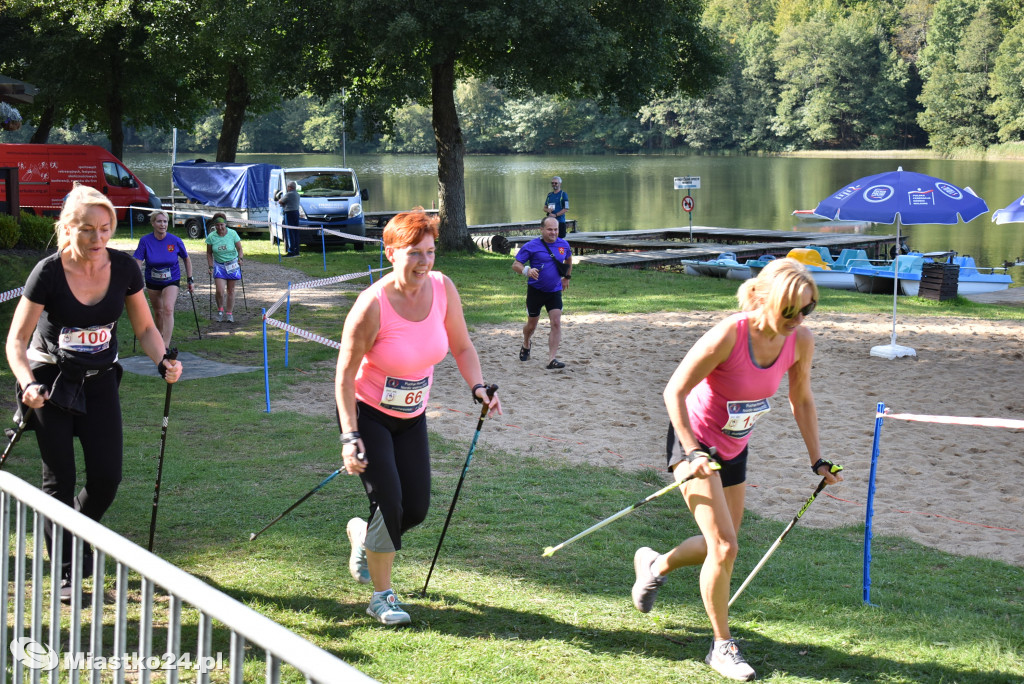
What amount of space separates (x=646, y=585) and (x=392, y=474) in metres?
1.26

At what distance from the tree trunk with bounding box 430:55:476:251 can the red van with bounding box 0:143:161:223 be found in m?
9.15

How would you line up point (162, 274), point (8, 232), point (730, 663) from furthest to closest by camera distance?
1. point (8, 232)
2. point (162, 274)
3. point (730, 663)

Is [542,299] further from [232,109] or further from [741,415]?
[232,109]

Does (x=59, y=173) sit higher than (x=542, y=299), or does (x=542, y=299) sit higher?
(x=59, y=173)

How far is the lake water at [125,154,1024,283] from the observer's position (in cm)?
3934

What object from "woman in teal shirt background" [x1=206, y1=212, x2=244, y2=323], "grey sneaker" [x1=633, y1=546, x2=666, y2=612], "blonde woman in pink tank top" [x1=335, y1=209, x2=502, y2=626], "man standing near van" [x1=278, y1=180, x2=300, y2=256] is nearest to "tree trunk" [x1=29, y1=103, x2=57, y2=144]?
"man standing near van" [x1=278, y1=180, x2=300, y2=256]

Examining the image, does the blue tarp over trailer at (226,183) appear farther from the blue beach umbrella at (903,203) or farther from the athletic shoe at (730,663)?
the athletic shoe at (730,663)

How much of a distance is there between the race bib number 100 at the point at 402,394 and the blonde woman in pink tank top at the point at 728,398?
1.05 m

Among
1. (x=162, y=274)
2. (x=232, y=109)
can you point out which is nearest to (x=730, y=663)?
(x=162, y=274)

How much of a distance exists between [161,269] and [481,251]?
12786mm

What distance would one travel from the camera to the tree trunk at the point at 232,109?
30625 millimetres

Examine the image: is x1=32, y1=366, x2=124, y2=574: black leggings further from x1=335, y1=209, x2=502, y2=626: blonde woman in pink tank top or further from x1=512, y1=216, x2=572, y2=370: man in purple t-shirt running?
x1=512, y1=216, x2=572, y2=370: man in purple t-shirt running

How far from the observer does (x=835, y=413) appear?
9.80m

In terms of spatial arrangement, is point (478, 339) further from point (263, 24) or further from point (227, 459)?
point (263, 24)
